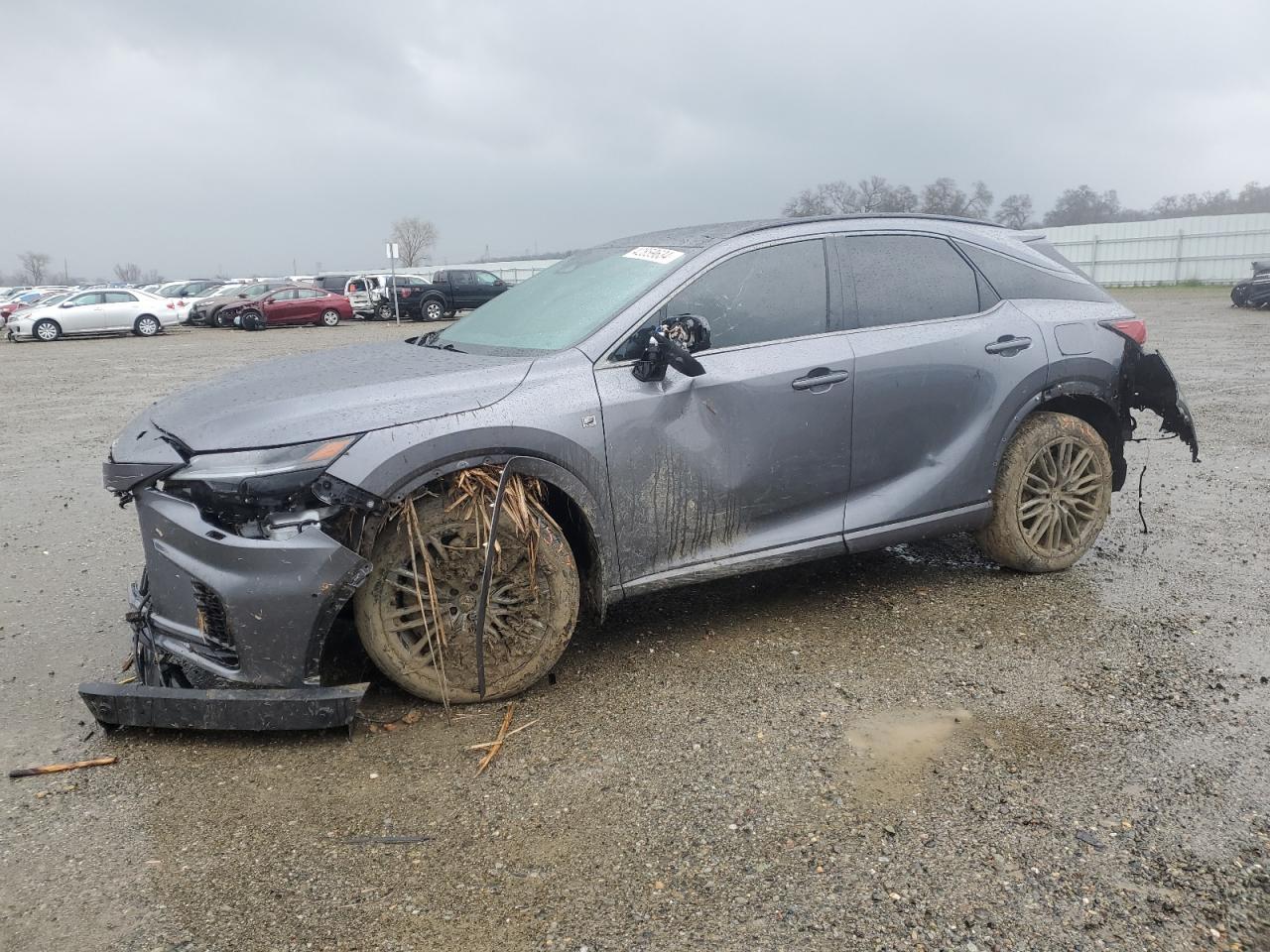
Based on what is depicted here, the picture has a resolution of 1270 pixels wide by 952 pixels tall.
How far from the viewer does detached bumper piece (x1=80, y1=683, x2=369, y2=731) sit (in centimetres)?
321

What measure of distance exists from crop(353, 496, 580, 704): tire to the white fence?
3828cm

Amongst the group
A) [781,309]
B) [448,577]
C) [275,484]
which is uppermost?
[781,309]

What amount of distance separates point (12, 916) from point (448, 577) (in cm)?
155

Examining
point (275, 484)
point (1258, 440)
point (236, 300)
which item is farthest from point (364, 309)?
point (275, 484)

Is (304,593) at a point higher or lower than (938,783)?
higher

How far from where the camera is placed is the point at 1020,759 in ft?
10.4

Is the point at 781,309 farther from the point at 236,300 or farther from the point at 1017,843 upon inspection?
the point at 236,300

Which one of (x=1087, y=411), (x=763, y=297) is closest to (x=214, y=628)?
(x=763, y=297)

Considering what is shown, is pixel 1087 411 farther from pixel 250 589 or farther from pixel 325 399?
pixel 250 589

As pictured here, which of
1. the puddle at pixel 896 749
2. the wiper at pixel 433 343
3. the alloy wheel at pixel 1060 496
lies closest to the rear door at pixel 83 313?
the wiper at pixel 433 343

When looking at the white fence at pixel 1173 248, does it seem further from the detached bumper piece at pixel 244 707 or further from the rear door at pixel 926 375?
the detached bumper piece at pixel 244 707

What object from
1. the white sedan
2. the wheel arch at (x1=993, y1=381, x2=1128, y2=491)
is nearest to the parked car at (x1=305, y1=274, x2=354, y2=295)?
the white sedan

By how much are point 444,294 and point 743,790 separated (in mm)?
31358

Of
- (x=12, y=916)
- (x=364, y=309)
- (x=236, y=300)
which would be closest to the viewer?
(x=12, y=916)
